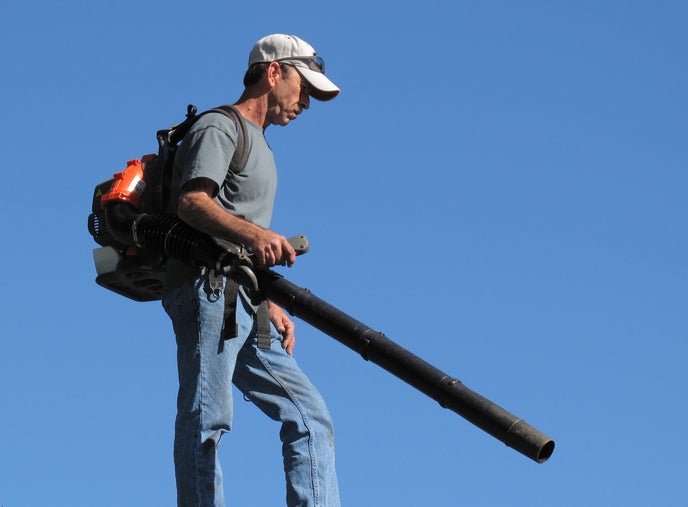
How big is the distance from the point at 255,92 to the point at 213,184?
948 millimetres

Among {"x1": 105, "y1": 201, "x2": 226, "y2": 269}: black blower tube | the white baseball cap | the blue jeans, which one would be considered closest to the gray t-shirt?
{"x1": 105, "y1": 201, "x2": 226, "y2": 269}: black blower tube

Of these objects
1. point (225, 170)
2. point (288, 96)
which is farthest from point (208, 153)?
point (288, 96)

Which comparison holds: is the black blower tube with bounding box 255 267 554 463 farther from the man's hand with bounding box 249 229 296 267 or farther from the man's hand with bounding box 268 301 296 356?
the man's hand with bounding box 268 301 296 356

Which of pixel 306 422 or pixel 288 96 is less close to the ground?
pixel 288 96

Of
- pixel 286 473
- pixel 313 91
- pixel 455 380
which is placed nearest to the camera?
pixel 455 380

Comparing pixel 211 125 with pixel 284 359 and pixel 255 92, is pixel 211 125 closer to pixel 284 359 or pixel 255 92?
pixel 255 92

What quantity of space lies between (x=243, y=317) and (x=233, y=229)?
60cm

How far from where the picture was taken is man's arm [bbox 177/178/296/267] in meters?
8.51

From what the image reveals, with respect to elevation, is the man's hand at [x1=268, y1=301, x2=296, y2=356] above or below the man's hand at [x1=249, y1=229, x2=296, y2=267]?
above

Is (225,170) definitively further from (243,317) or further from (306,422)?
(306,422)

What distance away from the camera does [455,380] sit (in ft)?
27.2

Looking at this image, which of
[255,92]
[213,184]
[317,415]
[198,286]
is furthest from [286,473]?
[255,92]

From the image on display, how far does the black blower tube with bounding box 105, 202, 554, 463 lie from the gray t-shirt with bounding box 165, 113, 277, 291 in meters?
0.17

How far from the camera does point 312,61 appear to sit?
376 inches
